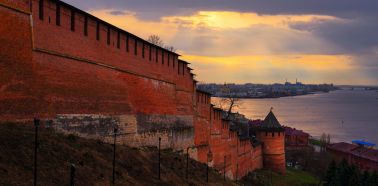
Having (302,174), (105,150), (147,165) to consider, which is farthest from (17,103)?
(302,174)

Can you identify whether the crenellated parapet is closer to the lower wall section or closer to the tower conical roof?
the lower wall section

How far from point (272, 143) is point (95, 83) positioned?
21.8m

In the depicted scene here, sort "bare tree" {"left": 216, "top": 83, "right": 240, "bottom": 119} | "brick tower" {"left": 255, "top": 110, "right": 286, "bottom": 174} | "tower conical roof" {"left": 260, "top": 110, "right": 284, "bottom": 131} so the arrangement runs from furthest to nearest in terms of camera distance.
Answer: "bare tree" {"left": 216, "top": 83, "right": 240, "bottom": 119} → "brick tower" {"left": 255, "top": 110, "right": 286, "bottom": 174} → "tower conical roof" {"left": 260, "top": 110, "right": 284, "bottom": 131}

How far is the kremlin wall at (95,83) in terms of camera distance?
10.9 metres

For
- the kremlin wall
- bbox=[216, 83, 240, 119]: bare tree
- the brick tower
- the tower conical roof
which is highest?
the kremlin wall

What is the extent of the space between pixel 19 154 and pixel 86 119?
4423mm

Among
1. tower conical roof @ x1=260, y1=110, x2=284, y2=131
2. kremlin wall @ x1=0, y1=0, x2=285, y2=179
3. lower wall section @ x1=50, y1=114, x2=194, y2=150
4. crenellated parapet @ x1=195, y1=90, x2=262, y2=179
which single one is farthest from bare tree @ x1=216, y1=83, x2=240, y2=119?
lower wall section @ x1=50, y1=114, x2=194, y2=150

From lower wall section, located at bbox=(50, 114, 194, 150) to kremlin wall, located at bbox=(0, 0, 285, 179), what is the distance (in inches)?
1.1

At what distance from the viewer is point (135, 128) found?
54.4ft

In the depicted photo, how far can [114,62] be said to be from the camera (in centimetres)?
1543

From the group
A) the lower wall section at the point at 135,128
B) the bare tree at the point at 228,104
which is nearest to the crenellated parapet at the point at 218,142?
the lower wall section at the point at 135,128

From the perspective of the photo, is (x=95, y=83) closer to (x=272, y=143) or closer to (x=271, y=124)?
(x=271, y=124)

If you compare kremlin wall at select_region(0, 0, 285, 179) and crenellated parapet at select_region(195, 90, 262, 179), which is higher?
kremlin wall at select_region(0, 0, 285, 179)

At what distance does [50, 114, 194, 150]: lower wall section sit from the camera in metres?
13.0
